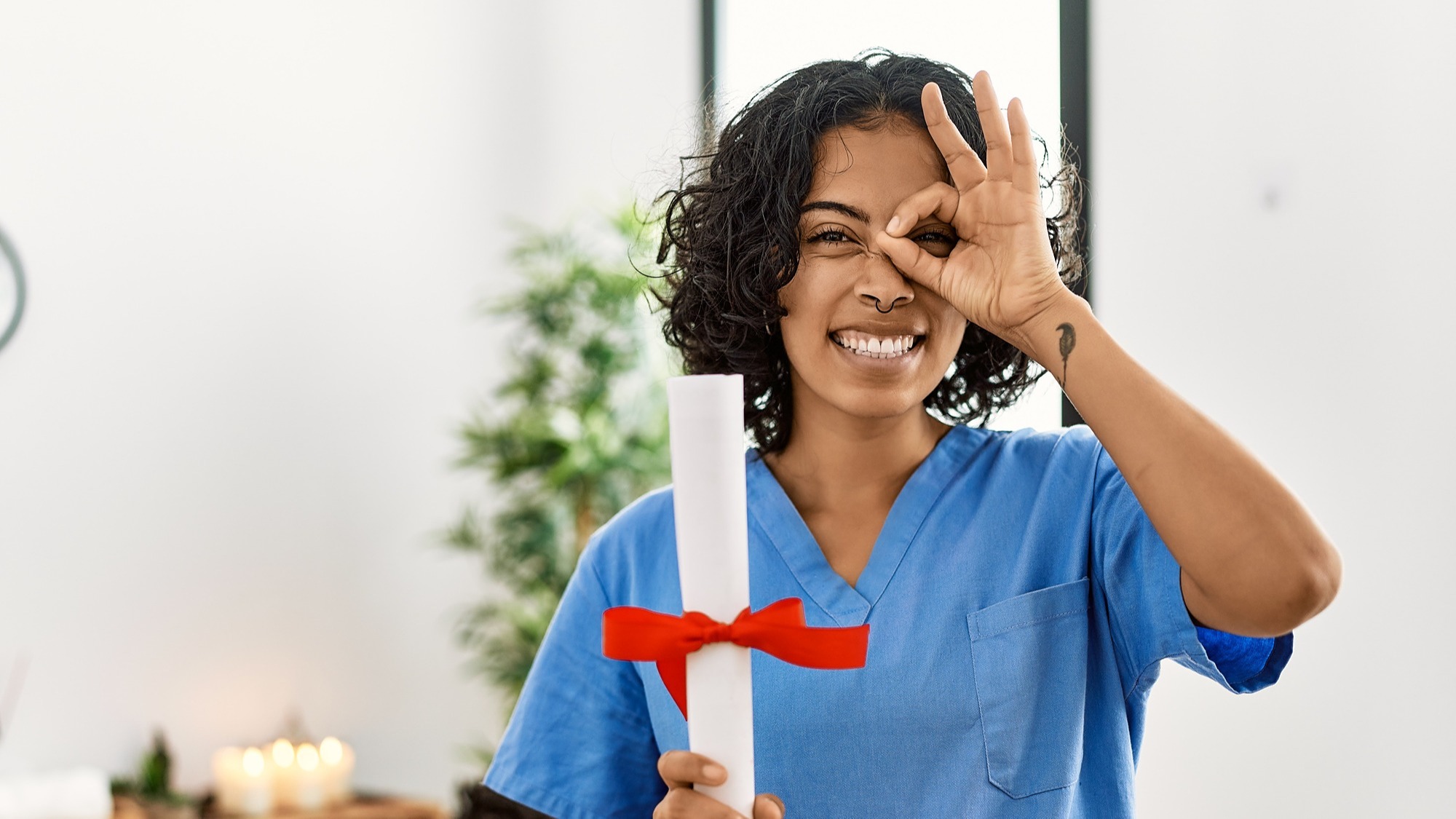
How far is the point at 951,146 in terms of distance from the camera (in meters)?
0.97

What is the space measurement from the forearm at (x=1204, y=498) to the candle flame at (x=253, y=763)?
2.22 meters

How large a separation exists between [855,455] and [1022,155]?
0.33 m

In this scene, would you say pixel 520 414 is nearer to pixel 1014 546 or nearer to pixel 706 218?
pixel 706 218

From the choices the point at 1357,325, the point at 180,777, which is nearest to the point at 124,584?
the point at 180,777

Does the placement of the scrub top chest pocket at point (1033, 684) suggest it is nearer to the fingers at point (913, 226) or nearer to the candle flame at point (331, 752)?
the fingers at point (913, 226)

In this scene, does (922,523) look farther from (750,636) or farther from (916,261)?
(750,636)

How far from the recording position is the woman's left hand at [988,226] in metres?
0.91

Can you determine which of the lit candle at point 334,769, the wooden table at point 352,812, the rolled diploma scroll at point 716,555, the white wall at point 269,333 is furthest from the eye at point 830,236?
the lit candle at point 334,769

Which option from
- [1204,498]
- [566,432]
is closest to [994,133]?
[1204,498]

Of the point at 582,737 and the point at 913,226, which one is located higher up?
the point at 913,226

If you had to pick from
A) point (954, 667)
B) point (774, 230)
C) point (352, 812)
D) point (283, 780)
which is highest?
point (774, 230)

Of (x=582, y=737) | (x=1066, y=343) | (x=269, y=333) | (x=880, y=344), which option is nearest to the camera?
(x=1066, y=343)

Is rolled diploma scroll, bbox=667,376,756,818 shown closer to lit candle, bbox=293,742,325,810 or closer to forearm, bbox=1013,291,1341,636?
forearm, bbox=1013,291,1341,636

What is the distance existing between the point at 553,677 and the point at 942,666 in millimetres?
379
